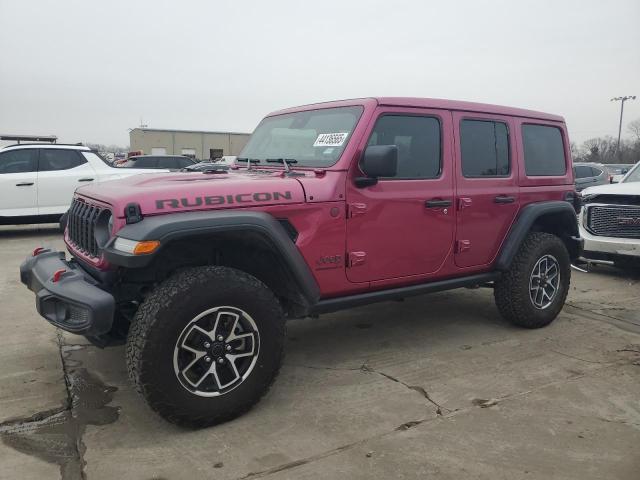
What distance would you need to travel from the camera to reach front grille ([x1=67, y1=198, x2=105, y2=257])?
127 inches

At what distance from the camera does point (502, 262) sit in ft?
14.6

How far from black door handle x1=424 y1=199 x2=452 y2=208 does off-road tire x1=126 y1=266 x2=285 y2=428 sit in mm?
1436

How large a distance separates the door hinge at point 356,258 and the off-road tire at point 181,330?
654mm

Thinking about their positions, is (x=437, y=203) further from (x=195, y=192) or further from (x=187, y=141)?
(x=187, y=141)

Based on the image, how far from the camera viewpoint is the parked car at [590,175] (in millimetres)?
13523

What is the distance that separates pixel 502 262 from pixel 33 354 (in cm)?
376

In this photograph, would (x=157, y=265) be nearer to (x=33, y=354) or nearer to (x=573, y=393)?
(x=33, y=354)

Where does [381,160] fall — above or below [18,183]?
above

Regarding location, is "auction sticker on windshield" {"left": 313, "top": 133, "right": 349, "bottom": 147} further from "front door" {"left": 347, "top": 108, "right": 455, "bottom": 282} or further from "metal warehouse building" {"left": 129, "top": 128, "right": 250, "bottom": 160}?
"metal warehouse building" {"left": 129, "top": 128, "right": 250, "bottom": 160}

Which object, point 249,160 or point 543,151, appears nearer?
point 249,160

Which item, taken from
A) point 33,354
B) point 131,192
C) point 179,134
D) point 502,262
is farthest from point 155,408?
point 179,134

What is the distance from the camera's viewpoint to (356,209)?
351 centimetres

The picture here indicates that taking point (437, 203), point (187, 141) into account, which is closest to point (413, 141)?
point (437, 203)

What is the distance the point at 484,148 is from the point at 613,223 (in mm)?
3615
